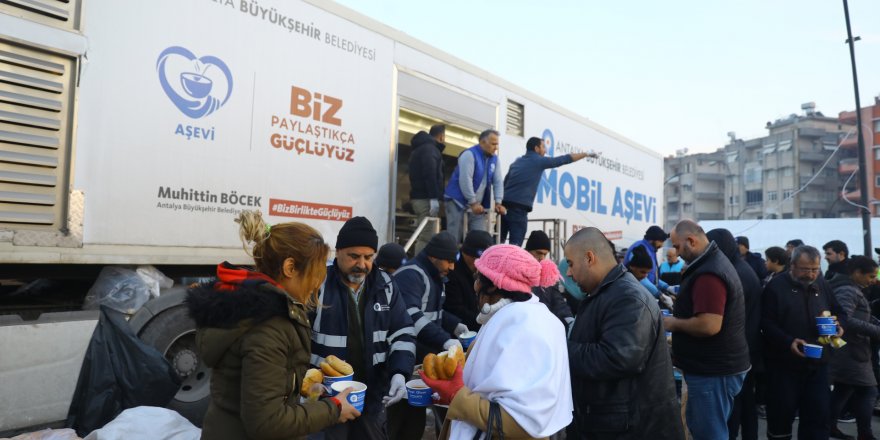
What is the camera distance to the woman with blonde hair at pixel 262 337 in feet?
5.82

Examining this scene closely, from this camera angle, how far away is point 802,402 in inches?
184

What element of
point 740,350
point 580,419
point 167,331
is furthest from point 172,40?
point 740,350

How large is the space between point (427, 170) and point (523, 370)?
15.2ft

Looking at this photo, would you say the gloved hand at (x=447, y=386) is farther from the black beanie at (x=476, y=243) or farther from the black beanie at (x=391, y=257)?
the black beanie at (x=391, y=257)

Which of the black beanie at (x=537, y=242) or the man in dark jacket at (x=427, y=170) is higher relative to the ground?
the man in dark jacket at (x=427, y=170)

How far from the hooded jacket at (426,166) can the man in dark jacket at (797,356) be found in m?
3.63

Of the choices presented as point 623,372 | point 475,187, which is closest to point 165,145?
point 623,372

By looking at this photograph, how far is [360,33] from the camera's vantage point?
5477 millimetres

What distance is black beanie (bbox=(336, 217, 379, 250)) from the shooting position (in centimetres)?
289

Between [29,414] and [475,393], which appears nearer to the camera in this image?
[475,393]

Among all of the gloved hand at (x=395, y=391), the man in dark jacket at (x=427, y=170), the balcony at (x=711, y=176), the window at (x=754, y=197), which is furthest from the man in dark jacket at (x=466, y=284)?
the balcony at (x=711, y=176)

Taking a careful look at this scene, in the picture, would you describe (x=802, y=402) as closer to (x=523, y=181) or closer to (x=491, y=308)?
(x=523, y=181)

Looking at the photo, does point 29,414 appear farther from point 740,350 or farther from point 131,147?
point 740,350

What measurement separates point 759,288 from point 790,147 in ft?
253
